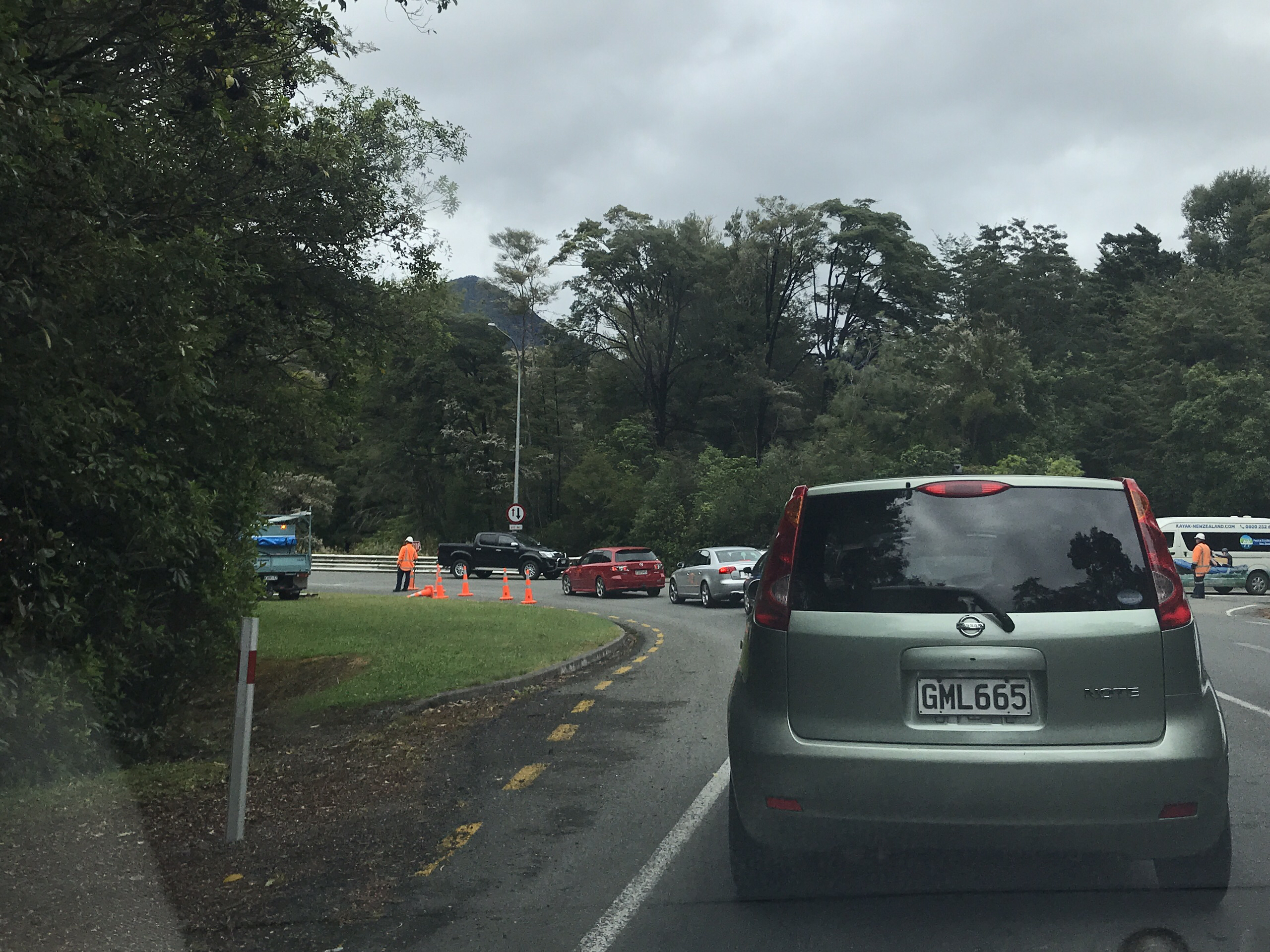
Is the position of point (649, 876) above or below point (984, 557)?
below

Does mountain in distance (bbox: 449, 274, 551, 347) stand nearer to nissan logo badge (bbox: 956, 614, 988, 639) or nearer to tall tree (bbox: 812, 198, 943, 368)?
tall tree (bbox: 812, 198, 943, 368)

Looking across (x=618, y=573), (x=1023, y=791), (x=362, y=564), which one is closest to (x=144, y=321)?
(x=1023, y=791)

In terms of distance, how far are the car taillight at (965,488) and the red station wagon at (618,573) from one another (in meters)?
27.6

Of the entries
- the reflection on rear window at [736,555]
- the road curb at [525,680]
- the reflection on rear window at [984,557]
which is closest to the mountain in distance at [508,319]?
the reflection on rear window at [736,555]

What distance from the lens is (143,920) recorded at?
4.98 m

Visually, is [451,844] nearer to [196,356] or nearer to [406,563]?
[196,356]

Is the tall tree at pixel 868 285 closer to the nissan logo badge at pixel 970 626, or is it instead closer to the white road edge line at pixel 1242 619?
the white road edge line at pixel 1242 619

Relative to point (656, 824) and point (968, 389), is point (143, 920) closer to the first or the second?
point (656, 824)

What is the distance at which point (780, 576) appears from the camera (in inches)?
194

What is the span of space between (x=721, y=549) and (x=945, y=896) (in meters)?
22.5

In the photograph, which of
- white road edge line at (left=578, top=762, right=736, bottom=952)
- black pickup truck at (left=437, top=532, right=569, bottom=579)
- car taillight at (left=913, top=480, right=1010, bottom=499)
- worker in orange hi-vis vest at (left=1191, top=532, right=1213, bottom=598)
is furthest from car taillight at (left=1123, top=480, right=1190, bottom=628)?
black pickup truck at (left=437, top=532, right=569, bottom=579)

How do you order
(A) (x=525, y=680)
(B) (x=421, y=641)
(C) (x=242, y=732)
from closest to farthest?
(C) (x=242, y=732), (A) (x=525, y=680), (B) (x=421, y=641)

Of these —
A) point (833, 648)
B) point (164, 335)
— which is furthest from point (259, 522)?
point (833, 648)

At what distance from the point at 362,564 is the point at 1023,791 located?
173ft
